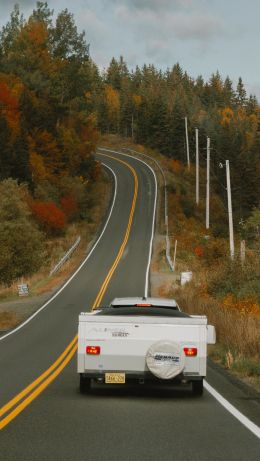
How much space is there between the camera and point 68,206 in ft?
261

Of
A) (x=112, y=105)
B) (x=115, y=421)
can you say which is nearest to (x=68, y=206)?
(x=115, y=421)

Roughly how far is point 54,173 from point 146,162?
119 ft

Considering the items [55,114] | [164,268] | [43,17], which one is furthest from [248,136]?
[164,268]

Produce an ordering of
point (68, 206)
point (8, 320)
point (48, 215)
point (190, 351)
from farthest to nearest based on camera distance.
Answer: point (68, 206) < point (48, 215) < point (8, 320) < point (190, 351)

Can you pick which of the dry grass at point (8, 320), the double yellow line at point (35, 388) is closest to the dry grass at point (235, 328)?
the double yellow line at point (35, 388)

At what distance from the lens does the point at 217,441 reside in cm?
874

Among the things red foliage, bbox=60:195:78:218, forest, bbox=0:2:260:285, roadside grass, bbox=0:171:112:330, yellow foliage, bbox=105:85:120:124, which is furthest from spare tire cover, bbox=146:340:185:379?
yellow foliage, bbox=105:85:120:124

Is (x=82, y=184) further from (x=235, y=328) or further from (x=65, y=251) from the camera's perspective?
(x=235, y=328)

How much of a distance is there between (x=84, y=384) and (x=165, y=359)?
64.8 inches

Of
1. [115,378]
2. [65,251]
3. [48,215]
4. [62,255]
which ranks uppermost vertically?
[48,215]

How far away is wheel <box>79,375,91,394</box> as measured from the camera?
1273 centimetres

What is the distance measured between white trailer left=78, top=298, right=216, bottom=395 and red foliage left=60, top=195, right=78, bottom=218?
2621 inches

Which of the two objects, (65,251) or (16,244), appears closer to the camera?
(16,244)

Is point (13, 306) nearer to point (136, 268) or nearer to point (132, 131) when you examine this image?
point (136, 268)
